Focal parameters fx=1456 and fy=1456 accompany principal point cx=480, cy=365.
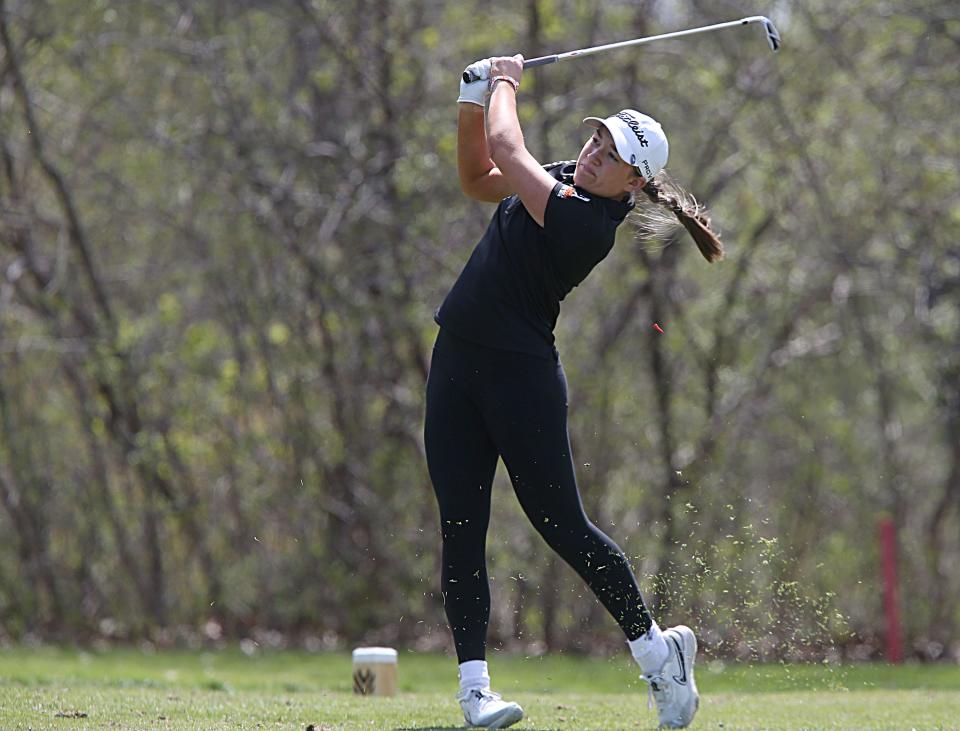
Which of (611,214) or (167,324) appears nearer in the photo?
(611,214)

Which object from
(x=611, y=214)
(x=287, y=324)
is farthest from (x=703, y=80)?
(x=611, y=214)

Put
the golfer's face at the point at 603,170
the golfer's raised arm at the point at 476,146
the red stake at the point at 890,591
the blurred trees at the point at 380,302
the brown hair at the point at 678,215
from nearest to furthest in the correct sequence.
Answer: the golfer's face at the point at 603,170 → the golfer's raised arm at the point at 476,146 → the brown hair at the point at 678,215 → the blurred trees at the point at 380,302 → the red stake at the point at 890,591

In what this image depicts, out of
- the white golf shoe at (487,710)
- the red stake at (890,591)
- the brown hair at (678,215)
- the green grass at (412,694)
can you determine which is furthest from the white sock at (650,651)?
the red stake at (890,591)

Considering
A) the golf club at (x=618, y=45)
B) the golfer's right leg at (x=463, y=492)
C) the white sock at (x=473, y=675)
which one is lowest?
the white sock at (x=473, y=675)

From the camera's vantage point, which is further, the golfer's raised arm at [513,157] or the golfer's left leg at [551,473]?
the golfer's left leg at [551,473]

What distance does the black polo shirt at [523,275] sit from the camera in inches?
151

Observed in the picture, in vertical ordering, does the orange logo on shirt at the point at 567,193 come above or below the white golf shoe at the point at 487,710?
above

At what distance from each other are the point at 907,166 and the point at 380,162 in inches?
130

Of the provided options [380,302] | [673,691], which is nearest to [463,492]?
[673,691]

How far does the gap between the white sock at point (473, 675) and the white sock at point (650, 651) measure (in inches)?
16.5

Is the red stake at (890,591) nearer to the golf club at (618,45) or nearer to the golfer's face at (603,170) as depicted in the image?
the golf club at (618,45)

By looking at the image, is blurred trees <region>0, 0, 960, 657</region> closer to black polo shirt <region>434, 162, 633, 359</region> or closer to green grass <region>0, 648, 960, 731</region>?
green grass <region>0, 648, 960, 731</region>

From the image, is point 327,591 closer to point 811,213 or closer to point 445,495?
point 811,213

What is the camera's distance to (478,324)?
3.95 meters
